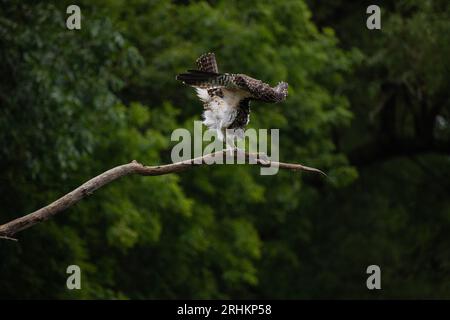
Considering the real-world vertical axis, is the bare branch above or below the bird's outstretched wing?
below

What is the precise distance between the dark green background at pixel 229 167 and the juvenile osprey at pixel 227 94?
3705mm

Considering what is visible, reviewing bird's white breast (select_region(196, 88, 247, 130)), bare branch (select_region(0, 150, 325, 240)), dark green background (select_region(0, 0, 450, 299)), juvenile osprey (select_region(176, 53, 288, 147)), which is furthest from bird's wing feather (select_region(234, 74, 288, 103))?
dark green background (select_region(0, 0, 450, 299))

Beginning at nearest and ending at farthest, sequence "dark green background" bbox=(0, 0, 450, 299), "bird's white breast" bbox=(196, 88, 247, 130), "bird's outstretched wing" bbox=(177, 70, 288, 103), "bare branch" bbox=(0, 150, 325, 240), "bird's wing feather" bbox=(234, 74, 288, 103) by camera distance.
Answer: "bare branch" bbox=(0, 150, 325, 240) → "bird's outstretched wing" bbox=(177, 70, 288, 103) → "bird's wing feather" bbox=(234, 74, 288, 103) → "bird's white breast" bbox=(196, 88, 247, 130) → "dark green background" bbox=(0, 0, 450, 299)

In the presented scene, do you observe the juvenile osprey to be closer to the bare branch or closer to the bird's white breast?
the bird's white breast

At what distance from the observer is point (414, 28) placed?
18844 millimetres

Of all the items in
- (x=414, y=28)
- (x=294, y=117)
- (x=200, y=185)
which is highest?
(x=414, y=28)

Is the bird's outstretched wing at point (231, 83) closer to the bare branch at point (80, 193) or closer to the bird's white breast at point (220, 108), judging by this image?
the bird's white breast at point (220, 108)

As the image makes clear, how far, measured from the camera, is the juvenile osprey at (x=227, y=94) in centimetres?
1025

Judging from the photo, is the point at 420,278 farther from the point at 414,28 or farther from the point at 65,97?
the point at 65,97

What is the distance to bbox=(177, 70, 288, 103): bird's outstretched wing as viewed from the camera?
10.2 m

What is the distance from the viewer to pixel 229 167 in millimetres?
18984

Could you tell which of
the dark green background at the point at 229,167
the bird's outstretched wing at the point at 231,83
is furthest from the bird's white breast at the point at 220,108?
the dark green background at the point at 229,167

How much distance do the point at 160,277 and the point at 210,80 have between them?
938 cm

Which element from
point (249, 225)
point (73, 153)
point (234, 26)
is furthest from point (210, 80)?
point (249, 225)
